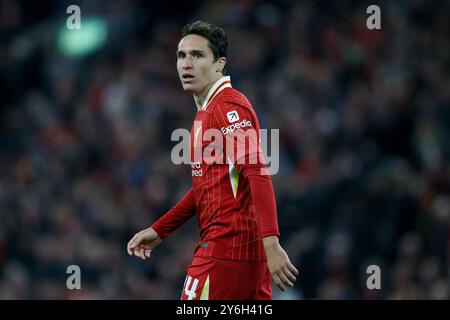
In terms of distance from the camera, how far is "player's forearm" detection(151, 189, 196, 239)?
5.72m

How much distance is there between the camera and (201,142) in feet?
17.4

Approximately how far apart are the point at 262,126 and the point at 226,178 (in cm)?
648

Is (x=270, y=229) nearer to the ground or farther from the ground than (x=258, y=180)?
nearer to the ground

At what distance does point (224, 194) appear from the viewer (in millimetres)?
5254

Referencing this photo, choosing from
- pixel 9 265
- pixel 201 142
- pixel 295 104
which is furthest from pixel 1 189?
pixel 201 142

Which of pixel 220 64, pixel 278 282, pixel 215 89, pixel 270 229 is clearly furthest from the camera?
pixel 220 64

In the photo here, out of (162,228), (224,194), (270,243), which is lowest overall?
(270,243)

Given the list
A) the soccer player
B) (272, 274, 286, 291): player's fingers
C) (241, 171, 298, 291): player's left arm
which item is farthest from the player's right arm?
(272, 274, 286, 291): player's fingers

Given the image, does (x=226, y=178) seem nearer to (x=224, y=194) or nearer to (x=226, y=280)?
(x=224, y=194)

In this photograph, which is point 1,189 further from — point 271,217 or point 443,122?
point 271,217

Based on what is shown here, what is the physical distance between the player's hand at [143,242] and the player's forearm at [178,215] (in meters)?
0.04

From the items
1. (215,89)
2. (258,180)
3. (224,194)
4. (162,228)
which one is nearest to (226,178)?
(224,194)

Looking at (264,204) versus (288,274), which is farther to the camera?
(264,204)

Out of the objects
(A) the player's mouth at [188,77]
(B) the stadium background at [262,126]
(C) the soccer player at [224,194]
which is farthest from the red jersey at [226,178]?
(B) the stadium background at [262,126]
